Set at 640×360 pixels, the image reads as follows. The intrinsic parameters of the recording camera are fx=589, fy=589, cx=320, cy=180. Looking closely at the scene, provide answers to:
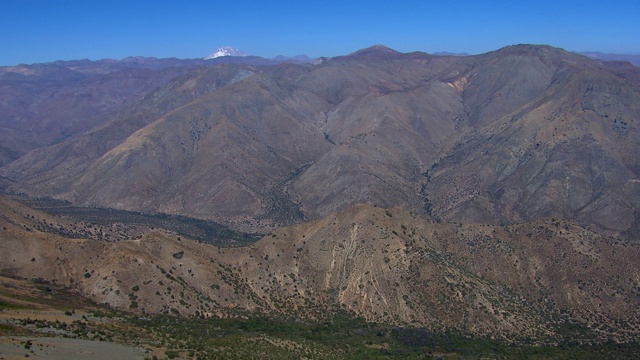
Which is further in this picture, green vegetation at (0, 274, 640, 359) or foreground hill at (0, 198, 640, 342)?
foreground hill at (0, 198, 640, 342)

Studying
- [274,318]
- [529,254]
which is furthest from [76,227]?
[529,254]

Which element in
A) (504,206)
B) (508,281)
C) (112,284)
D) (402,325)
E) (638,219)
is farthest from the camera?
(504,206)

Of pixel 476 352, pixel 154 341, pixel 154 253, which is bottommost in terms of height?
pixel 476 352

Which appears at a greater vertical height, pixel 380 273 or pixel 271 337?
pixel 380 273

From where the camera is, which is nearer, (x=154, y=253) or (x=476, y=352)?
(x=476, y=352)

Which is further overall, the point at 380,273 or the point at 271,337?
the point at 380,273

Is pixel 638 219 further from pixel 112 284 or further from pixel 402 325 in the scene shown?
pixel 112 284

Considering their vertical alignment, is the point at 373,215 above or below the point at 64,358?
above

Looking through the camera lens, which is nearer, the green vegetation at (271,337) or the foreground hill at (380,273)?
Answer: the green vegetation at (271,337)
